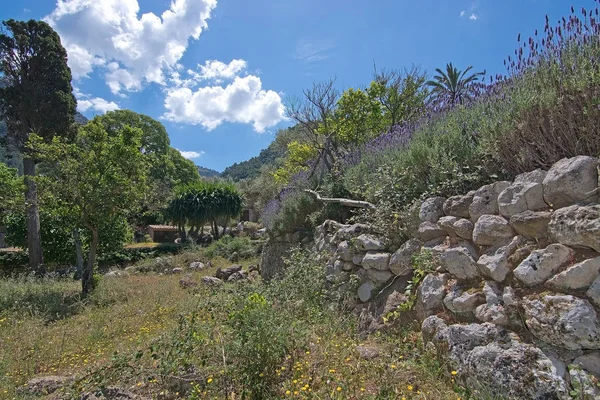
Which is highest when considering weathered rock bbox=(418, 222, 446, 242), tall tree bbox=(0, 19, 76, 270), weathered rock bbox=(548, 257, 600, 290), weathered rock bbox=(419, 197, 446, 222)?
tall tree bbox=(0, 19, 76, 270)

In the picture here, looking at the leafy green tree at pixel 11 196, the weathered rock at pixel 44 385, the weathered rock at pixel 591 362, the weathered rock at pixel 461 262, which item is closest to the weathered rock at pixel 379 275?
the weathered rock at pixel 461 262

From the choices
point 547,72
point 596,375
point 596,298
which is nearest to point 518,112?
point 547,72

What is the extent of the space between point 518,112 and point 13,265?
56.1 ft

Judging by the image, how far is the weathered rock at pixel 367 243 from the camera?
3514 millimetres

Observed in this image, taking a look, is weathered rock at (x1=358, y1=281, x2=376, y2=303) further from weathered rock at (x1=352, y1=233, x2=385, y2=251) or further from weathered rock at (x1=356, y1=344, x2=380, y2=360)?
weathered rock at (x1=356, y1=344, x2=380, y2=360)

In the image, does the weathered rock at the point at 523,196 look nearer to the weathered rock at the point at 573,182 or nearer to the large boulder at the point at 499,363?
the weathered rock at the point at 573,182

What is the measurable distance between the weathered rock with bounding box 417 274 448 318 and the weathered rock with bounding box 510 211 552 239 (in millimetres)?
667

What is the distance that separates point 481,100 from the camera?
3736 mm

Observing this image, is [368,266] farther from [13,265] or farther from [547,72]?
[13,265]

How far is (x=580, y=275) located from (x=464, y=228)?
2.89 ft

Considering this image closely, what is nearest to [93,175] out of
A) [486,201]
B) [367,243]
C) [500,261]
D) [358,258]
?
[358,258]

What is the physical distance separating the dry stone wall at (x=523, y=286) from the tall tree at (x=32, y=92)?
14.7 meters

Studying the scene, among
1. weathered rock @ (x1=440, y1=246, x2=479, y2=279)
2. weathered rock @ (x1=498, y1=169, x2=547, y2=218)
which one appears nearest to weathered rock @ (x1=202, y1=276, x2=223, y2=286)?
weathered rock @ (x1=440, y1=246, x2=479, y2=279)

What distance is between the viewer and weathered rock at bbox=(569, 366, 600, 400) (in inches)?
64.5
